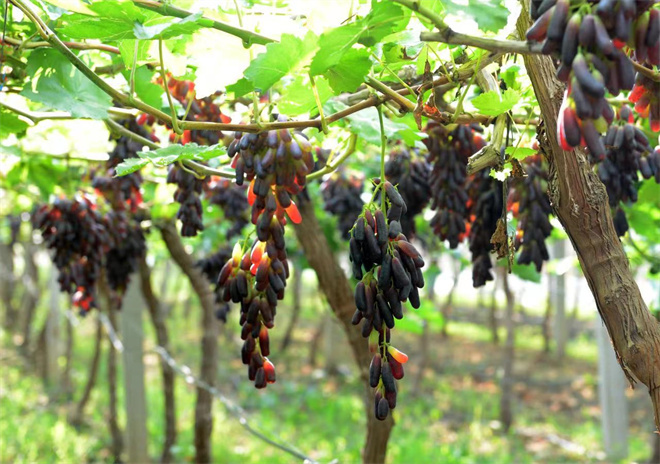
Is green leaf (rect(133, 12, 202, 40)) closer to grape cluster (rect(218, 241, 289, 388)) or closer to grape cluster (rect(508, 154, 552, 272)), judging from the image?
grape cluster (rect(218, 241, 289, 388))

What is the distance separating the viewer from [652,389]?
1031 mm

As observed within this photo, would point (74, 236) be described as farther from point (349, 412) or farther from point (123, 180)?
point (349, 412)

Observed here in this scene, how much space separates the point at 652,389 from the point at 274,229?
2.08ft

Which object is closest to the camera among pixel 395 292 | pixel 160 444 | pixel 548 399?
pixel 395 292

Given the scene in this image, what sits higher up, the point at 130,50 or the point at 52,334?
the point at 130,50

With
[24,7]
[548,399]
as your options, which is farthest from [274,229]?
[548,399]

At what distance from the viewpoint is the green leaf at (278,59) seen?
2.97ft

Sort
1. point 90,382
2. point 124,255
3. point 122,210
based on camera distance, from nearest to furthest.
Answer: point 122,210 → point 124,255 → point 90,382

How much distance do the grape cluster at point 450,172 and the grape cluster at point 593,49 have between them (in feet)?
3.02

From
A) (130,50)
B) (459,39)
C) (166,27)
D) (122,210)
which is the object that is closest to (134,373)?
(122,210)

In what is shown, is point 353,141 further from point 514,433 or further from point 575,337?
point 575,337

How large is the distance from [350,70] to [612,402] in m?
5.62

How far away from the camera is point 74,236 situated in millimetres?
2549

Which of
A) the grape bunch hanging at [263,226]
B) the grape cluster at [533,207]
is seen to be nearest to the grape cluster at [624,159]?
the grape cluster at [533,207]
